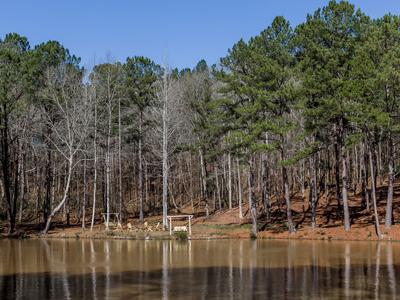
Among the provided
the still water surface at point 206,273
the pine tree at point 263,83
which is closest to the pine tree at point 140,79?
the pine tree at point 263,83

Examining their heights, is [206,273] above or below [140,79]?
below

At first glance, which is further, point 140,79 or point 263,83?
point 140,79

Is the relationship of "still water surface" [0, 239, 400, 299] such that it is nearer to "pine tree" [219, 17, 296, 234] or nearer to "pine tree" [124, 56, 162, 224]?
"pine tree" [219, 17, 296, 234]

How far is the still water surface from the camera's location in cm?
1005

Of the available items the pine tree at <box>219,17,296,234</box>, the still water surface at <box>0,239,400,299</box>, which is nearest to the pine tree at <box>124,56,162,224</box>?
the pine tree at <box>219,17,296,234</box>

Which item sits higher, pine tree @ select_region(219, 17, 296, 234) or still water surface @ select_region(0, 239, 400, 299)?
pine tree @ select_region(219, 17, 296, 234)

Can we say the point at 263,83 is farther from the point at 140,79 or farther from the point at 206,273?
the point at 206,273

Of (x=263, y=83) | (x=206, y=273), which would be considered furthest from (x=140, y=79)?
(x=206, y=273)

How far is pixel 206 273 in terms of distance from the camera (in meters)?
13.0

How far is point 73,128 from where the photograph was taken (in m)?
31.3

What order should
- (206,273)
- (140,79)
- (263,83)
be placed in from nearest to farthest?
(206,273) < (263,83) < (140,79)

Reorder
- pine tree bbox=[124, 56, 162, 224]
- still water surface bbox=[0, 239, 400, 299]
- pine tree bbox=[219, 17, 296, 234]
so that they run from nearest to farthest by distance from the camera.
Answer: still water surface bbox=[0, 239, 400, 299] < pine tree bbox=[219, 17, 296, 234] < pine tree bbox=[124, 56, 162, 224]

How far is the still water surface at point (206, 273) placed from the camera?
33.0 ft

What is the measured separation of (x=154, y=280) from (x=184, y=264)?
11.3ft
